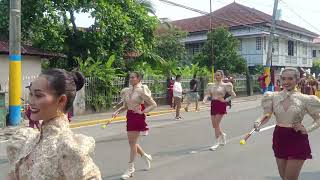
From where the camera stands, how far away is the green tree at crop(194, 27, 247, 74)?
3603 centimetres

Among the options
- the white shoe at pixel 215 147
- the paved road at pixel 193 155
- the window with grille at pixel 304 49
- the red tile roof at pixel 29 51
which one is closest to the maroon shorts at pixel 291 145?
the paved road at pixel 193 155

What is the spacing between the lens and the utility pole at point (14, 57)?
14375 mm

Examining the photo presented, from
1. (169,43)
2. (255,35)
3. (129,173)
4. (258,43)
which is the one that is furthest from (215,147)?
(258,43)

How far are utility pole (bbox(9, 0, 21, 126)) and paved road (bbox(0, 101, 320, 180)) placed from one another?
2025mm

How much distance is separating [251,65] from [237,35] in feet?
A: 9.68

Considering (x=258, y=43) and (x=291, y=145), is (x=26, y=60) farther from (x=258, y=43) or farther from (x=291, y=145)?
(x=258, y=43)

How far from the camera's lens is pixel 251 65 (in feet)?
145

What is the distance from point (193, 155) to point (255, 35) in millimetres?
34042

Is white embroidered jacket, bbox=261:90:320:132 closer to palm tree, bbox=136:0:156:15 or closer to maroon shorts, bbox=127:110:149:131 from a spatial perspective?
maroon shorts, bbox=127:110:149:131

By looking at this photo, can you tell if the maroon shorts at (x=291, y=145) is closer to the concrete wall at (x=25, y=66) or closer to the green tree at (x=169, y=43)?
the concrete wall at (x=25, y=66)

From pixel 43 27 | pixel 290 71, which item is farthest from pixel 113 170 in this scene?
pixel 43 27

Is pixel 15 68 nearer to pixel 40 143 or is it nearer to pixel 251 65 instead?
pixel 40 143

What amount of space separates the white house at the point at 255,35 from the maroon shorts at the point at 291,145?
3638 centimetres

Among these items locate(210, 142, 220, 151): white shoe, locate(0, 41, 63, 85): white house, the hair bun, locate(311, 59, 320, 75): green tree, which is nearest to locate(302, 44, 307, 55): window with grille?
locate(311, 59, 320, 75): green tree
